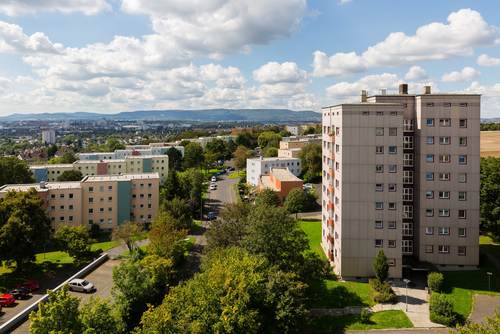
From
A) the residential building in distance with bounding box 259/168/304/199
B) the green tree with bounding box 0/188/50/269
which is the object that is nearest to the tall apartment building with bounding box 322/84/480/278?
the residential building in distance with bounding box 259/168/304/199

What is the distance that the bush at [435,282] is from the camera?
1487 inches

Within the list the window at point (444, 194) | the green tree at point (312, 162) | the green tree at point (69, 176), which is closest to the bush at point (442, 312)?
the window at point (444, 194)

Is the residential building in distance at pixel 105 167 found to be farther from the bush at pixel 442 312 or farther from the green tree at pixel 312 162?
the bush at pixel 442 312

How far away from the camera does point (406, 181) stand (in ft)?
146

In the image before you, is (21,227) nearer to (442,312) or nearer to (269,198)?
(269,198)

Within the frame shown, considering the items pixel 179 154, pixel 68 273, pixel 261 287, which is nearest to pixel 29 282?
pixel 68 273

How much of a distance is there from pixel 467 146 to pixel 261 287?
28.3 meters

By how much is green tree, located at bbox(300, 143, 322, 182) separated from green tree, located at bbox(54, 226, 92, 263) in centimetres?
6056

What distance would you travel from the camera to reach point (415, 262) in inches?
1714

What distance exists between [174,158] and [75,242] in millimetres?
78166

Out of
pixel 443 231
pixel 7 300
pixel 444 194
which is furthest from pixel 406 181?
pixel 7 300

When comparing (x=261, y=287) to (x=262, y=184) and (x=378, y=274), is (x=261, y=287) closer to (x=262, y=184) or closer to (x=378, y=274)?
(x=378, y=274)

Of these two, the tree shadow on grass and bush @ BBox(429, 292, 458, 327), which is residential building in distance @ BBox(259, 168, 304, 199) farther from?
bush @ BBox(429, 292, 458, 327)

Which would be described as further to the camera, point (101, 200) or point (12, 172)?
point (12, 172)
